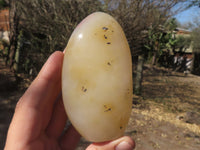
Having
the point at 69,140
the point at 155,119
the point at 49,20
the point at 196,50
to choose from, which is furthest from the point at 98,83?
the point at 196,50

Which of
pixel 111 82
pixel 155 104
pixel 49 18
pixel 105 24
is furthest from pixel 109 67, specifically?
pixel 155 104

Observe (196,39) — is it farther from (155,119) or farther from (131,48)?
(155,119)

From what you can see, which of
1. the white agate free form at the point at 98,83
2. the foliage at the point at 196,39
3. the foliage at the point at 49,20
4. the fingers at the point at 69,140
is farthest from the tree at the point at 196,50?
the white agate free form at the point at 98,83

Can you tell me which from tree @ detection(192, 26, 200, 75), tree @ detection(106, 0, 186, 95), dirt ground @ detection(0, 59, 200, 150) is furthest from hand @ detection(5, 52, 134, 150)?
tree @ detection(192, 26, 200, 75)

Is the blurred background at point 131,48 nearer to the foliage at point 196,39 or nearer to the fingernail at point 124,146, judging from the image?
the fingernail at point 124,146

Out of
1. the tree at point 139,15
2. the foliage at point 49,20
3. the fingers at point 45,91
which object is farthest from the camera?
the foliage at point 49,20

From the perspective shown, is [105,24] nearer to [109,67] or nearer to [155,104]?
[109,67]
